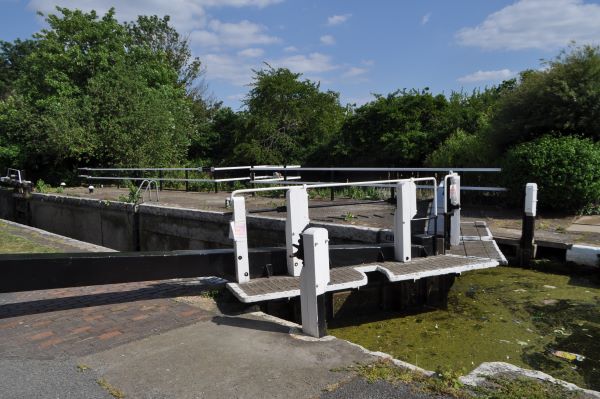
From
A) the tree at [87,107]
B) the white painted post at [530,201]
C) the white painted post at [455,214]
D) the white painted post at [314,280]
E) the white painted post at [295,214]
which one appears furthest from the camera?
the tree at [87,107]

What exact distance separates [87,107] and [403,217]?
19.8 metres

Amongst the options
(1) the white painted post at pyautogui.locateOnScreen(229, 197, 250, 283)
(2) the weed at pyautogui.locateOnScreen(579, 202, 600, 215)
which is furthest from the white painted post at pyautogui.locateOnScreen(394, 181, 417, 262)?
(2) the weed at pyautogui.locateOnScreen(579, 202, 600, 215)

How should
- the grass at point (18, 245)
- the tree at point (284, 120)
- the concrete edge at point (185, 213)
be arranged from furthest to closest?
the tree at point (284, 120) → the concrete edge at point (185, 213) → the grass at point (18, 245)

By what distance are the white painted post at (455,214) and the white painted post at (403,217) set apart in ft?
3.22

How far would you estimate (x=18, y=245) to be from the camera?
8.87 meters

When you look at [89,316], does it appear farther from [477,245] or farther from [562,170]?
[562,170]

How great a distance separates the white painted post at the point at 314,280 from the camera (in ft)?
13.7

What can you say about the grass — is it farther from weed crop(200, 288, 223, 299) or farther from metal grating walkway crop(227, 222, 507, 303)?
metal grating walkway crop(227, 222, 507, 303)

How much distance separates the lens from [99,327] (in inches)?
182

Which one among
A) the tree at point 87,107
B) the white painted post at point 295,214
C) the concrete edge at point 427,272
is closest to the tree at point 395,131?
the tree at point 87,107

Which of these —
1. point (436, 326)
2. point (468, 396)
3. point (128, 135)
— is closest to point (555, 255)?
point (436, 326)

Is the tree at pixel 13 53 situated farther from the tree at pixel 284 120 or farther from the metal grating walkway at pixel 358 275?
the metal grating walkway at pixel 358 275

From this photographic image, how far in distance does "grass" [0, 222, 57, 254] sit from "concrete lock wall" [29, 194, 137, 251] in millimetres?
2766

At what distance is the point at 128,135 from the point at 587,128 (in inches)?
704
